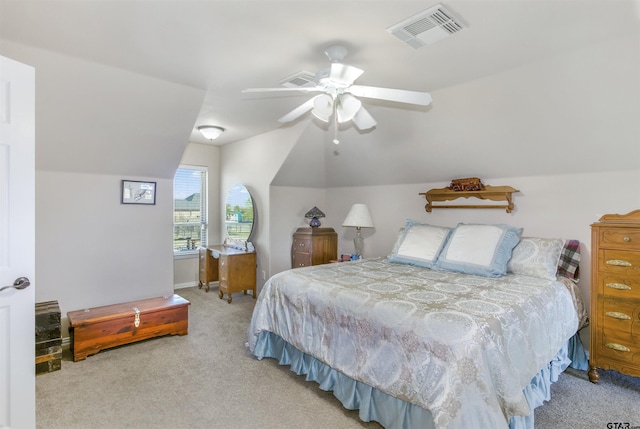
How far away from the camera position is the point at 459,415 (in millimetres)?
1582

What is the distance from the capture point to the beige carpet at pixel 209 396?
2.14 m

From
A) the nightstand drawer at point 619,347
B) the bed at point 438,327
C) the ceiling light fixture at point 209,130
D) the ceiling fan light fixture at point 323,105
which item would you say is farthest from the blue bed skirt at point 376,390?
the ceiling light fixture at point 209,130

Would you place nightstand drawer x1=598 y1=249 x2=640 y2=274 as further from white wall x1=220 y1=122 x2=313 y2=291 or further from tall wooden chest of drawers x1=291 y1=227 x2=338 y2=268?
white wall x1=220 y1=122 x2=313 y2=291

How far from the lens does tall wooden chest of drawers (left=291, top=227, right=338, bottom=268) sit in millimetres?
4758

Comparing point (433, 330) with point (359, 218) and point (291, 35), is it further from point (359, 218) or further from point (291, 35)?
point (359, 218)

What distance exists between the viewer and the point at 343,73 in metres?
2.14

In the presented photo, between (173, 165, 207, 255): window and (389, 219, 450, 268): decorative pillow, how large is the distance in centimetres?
365

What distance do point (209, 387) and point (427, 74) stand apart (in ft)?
9.91

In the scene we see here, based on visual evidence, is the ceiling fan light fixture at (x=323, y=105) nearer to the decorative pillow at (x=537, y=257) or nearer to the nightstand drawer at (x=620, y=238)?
the decorative pillow at (x=537, y=257)

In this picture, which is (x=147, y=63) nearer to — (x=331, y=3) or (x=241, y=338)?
(x=331, y=3)

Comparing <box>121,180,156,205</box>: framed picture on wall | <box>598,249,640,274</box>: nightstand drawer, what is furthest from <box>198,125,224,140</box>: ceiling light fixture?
<box>598,249,640,274</box>: nightstand drawer

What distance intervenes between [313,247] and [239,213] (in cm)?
139

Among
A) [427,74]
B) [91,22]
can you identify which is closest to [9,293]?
[91,22]

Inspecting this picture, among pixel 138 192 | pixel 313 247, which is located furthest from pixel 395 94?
pixel 138 192
